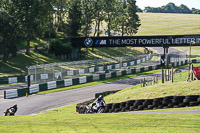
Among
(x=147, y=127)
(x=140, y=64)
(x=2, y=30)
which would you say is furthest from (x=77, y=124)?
Answer: (x=140, y=64)

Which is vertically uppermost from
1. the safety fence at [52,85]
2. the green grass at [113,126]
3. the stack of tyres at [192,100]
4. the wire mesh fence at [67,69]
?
the green grass at [113,126]

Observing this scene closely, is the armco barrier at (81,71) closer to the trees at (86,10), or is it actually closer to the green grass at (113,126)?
the trees at (86,10)

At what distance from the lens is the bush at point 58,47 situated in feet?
198

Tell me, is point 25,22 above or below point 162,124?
above

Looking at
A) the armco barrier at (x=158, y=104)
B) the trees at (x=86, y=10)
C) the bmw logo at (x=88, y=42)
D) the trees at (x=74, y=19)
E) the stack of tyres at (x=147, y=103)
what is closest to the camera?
the armco barrier at (x=158, y=104)

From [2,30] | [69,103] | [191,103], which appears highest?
[2,30]

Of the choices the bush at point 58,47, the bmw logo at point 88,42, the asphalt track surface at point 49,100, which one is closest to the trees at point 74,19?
the bush at point 58,47

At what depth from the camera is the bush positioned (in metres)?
60.5

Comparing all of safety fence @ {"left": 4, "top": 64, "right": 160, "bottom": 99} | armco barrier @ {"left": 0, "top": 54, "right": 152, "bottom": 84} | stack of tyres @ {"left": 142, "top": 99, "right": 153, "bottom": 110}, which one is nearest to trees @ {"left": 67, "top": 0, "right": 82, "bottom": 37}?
armco barrier @ {"left": 0, "top": 54, "right": 152, "bottom": 84}

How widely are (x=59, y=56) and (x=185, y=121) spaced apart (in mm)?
51783

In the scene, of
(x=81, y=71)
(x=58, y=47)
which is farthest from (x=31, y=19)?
(x=81, y=71)

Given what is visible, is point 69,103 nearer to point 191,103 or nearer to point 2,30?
point 191,103

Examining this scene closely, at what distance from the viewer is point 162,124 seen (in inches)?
412

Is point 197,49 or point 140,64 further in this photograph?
point 197,49
